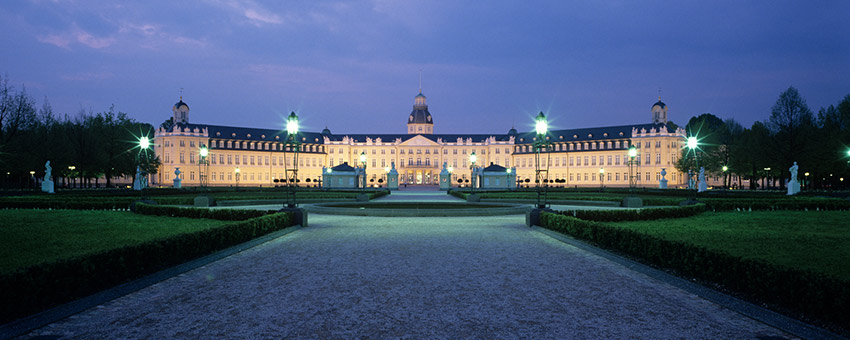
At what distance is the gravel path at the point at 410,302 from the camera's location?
557cm

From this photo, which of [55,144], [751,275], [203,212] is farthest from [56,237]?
[55,144]

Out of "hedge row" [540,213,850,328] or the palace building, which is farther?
the palace building

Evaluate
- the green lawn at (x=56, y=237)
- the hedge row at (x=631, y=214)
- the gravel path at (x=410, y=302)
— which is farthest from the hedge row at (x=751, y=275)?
the green lawn at (x=56, y=237)

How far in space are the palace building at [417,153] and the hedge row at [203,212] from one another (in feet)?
233

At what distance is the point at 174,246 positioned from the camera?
9.47 m

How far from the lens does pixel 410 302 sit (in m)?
6.79

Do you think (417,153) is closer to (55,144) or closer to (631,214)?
(55,144)

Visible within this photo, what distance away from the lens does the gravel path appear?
219 inches

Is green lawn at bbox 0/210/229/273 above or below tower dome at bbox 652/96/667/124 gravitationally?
below

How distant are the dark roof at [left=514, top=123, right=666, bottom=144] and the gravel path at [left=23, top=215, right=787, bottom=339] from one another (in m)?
102

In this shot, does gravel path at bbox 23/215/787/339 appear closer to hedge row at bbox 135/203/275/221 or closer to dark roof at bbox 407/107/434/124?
hedge row at bbox 135/203/275/221

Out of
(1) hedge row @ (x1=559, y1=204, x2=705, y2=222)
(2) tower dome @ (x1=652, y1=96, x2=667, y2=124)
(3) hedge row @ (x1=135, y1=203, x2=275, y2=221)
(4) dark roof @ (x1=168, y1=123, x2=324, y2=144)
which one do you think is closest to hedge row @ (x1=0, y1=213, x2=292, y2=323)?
(3) hedge row @ (x1=135, y1=203, x2=275, y2=221)

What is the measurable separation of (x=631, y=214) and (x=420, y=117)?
118 m

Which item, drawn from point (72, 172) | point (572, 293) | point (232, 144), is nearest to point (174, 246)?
point (572, 293)
